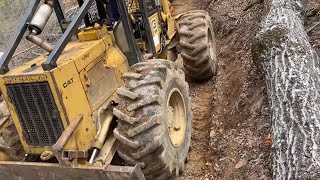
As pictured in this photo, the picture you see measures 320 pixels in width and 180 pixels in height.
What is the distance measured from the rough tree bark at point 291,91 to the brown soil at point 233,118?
1.36 ft

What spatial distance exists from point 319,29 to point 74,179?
4498mm

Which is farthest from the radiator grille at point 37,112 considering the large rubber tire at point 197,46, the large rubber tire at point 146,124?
the large rubber tire at point 197,46

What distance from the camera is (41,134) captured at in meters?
4.45

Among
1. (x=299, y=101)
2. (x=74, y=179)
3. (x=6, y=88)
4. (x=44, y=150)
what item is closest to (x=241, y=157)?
(x=299, y=101)

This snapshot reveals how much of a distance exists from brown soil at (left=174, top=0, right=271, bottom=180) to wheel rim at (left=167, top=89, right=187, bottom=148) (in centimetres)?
46

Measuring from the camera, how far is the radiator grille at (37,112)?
4172 mm

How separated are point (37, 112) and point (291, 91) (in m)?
2.79

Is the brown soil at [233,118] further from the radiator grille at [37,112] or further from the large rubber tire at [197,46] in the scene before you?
the radiator grille at [37,112]

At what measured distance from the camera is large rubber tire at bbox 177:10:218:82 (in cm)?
727

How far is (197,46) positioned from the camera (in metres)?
7.23

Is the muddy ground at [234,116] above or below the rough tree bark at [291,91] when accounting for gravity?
below

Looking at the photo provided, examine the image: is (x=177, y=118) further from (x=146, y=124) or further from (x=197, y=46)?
(x=197, y=46)

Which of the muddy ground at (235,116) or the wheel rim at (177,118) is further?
the wheel rim at (177,118)

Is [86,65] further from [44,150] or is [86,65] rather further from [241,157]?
[241,157]
